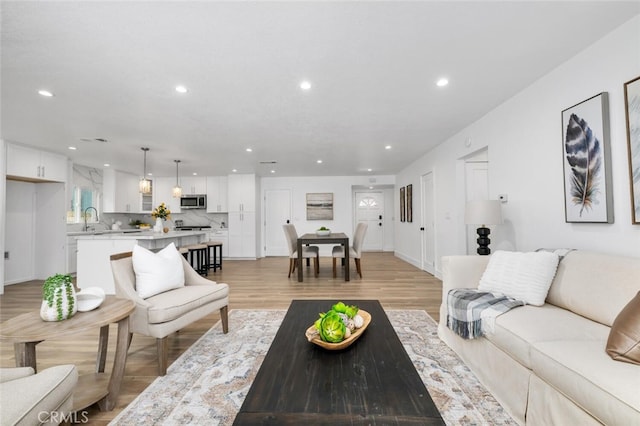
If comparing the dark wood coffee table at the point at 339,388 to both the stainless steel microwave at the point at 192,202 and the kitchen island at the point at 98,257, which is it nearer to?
the kitchen island at the point at 98,257

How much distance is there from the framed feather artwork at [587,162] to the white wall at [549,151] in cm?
5

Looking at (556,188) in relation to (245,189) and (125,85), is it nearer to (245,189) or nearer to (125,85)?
(125,85)

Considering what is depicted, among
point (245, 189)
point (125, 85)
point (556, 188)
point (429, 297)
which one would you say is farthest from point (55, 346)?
point (245, 189)

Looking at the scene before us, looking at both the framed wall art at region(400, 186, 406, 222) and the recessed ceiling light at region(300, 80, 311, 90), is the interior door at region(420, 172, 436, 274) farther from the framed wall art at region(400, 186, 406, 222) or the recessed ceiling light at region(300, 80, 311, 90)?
the recessed ceiling light at region(300, 80, 311, 90)

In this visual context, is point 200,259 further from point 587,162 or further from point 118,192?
point 587,162

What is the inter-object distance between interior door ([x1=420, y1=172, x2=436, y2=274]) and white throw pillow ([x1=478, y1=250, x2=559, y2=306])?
288 centimetres

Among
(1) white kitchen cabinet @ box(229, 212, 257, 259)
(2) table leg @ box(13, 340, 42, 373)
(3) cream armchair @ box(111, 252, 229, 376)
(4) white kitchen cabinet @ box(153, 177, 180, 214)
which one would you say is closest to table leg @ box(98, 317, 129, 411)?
(3) cream armchair @ box(111, 252, 229, 376)

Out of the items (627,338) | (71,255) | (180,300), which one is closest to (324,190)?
(71,255)

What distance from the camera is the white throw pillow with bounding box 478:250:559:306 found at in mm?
1886

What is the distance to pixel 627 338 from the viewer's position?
1180 mm

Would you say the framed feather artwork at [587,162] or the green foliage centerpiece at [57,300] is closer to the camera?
the green foliage centerpiece at [57,300]

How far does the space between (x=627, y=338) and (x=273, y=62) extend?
2609mm

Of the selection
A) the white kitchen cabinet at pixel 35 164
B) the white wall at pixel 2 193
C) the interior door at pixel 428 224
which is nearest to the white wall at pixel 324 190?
the interior door at pixel 428 224

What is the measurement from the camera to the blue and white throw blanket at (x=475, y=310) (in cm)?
178
